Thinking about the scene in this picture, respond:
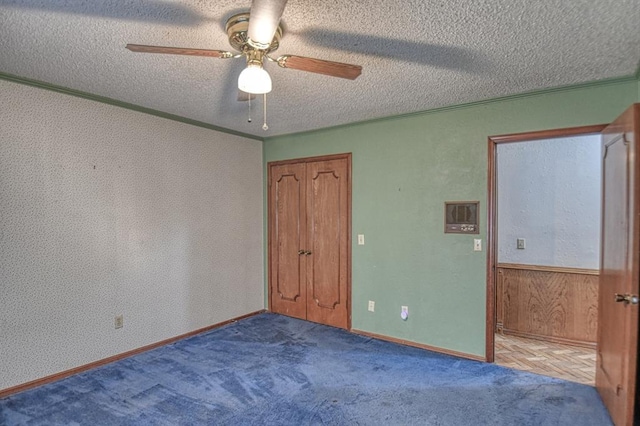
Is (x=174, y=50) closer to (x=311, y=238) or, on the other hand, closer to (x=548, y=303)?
(x=311, y=238)

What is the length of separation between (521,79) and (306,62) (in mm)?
1766

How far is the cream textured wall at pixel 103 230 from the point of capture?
2.58 meters

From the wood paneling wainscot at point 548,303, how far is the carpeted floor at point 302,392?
1086 millimetres

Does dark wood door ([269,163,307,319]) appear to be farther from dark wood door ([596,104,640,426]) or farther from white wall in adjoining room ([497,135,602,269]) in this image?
dark wood door ([596,104,640,426])

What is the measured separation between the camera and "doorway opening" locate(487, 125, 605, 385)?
3.52 m

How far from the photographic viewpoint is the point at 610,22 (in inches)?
70.8

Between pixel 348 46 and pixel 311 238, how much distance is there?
2509 mm

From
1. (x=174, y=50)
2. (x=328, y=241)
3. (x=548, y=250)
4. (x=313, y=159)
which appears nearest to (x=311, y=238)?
(x=328, y=241)

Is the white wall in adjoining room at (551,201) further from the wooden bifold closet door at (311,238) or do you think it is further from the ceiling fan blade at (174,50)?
the ceiling fan blade at (174,50)

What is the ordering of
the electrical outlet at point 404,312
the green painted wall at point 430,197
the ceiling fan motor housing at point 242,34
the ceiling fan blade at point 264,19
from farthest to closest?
the electrical outlet at point 404,312, the green painted wall at point 430,197, the ceiling fan motor housing at point 242,34, the ceiling fan blade at point 264,19

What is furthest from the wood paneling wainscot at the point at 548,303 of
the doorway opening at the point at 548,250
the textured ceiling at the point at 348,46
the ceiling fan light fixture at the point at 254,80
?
the ceiling fan light fixture at the point at 254,80

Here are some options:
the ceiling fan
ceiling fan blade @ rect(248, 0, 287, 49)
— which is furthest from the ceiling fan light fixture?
ceiling fan blade @ rect(248, 0, 287, 49)

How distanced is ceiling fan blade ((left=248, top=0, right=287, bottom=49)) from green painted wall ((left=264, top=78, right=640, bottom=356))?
2.22 metres

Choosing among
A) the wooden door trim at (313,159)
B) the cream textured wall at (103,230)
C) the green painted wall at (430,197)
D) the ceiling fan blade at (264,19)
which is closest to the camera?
the ceiling fan blade at (264,19)
